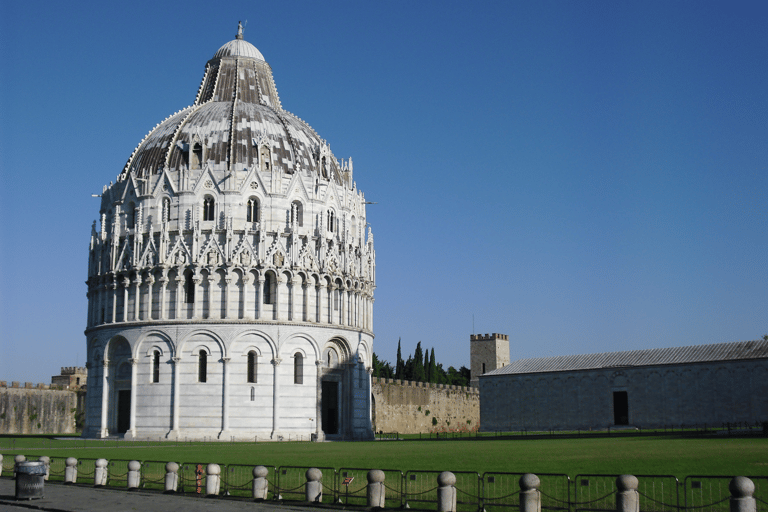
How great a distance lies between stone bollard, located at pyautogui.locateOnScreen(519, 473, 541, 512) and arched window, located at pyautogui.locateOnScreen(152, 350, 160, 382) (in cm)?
4529

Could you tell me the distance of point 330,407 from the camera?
63.0m

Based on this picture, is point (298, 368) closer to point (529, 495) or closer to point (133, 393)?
point (133, 393)

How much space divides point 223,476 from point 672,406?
2149 inches

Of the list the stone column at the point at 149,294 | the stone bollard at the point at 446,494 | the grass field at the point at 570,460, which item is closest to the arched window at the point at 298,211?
the stone column at the point at 149,294

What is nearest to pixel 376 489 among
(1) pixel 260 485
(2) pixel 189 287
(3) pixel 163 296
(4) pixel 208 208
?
(1) pixel 260 485

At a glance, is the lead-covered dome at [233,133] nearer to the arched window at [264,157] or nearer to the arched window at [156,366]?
the arched window at [264,157]

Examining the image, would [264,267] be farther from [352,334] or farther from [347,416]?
[347,416]

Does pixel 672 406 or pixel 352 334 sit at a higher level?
pixel 352 334

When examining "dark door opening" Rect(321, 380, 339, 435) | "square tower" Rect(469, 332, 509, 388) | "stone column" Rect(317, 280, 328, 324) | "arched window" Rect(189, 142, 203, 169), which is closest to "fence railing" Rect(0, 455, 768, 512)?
"stone column" Rect(317, 280, 328, 324)

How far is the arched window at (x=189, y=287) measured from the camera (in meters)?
59.3

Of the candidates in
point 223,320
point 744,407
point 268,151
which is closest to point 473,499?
point 223,320

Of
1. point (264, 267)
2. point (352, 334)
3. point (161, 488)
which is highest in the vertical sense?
point (264, 267)

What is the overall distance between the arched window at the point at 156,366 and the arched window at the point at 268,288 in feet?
27.9

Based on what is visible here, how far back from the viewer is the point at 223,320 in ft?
191
